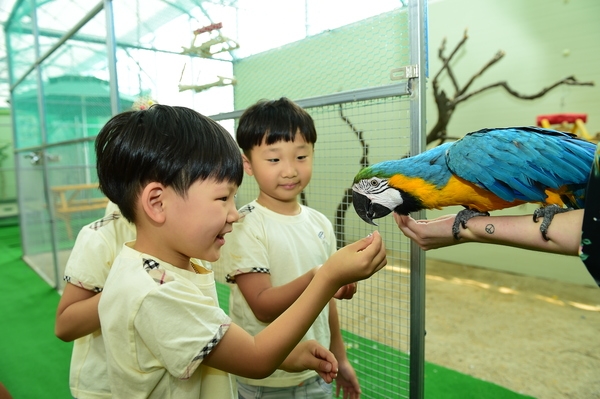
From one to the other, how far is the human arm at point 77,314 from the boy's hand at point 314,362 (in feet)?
1.36

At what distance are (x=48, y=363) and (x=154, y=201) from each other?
1984mm

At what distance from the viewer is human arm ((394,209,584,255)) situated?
598 mm

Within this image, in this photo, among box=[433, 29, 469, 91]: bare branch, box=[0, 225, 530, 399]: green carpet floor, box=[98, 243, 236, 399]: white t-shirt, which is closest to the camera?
box=[98, 243, 236, 399]: white t-shirt

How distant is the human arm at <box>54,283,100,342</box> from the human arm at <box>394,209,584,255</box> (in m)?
0.71

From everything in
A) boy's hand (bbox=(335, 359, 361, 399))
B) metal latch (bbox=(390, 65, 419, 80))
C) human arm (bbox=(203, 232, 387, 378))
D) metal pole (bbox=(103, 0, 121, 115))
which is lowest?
boy's hand (bbox=(335, 359, 361, 399))

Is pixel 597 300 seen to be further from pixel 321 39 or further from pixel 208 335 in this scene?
pixel 208 335

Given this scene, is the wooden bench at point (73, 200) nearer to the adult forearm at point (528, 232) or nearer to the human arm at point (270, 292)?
the human arm at point (270, 292)

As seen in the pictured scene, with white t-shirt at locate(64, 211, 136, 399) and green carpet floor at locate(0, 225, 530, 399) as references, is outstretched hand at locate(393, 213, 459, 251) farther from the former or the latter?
white t-shirt at locate(64, 211, 136, 399)

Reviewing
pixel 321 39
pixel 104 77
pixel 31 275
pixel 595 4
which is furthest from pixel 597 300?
pixel 31 275

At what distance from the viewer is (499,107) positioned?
3.39 metres

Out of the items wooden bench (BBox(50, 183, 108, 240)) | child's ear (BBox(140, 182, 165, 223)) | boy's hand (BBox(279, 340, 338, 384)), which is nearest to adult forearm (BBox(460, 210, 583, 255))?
boy's hand (BBox(279, 340, 338, 384))

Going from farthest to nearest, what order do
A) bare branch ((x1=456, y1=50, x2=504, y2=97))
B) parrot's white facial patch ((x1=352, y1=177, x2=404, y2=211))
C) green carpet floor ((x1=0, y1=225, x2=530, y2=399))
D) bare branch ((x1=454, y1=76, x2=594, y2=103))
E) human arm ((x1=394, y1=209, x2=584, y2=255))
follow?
1. bare branch ((x1=456, y1=50, x2=504, y2=97))
2. bare branch ((x1=454, y1=76, x2=594, y2=103))
3. green carpet floor ((x1=0, y1=225, x2=530, y2=399))
4. parrot's white facial patch ((x1=352, y1=177, x2=404, y2=211))
5. human arm ((x1=394, y1=209, x2=584, y2=255))

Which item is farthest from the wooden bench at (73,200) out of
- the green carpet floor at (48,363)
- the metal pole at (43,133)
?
the green carpet floor at (48,363)

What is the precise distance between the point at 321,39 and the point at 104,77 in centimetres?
149
